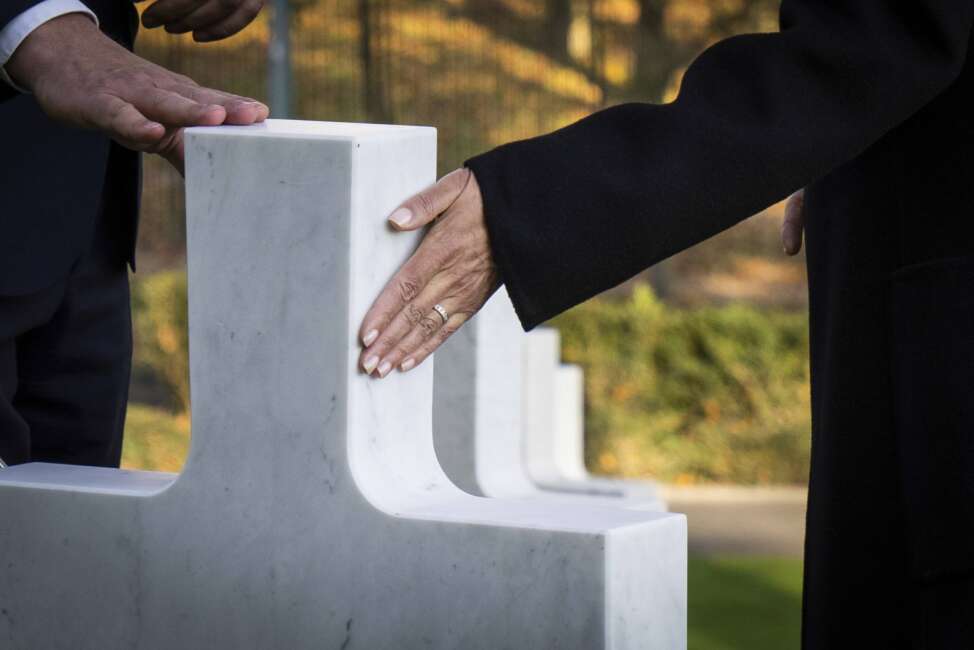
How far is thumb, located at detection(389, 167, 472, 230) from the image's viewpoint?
1.72 meters

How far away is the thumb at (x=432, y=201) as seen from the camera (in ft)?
5.65

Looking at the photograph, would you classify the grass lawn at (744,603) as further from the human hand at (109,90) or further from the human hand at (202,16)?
the human hand at (109,90)

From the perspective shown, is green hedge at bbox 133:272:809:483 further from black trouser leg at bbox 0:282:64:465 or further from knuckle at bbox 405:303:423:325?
knuckle at bbox 405:303:423:325

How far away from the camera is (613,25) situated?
10688mm

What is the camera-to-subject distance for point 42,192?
6.66 feet

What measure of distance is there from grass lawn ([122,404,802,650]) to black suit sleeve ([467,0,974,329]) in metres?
4.09

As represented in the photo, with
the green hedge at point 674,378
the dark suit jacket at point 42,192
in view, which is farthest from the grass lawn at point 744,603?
the dark suit jacket at point 42,192

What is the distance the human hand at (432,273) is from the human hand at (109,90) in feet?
0.90

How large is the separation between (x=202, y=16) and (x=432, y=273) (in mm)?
801

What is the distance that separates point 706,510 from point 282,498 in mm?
6790

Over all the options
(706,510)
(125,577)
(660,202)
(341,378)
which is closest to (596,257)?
(660,202)

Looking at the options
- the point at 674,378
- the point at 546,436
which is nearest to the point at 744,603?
the point at 546,436

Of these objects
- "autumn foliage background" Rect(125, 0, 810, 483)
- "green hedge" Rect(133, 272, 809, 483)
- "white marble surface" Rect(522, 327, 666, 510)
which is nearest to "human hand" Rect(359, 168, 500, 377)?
"white marble surface" Rect(522, 327, 666, 510)

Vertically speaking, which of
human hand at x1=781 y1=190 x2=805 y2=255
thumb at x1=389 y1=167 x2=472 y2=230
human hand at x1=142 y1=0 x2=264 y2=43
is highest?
human hand at x1=142 y1=0 x2=264 y2=43
